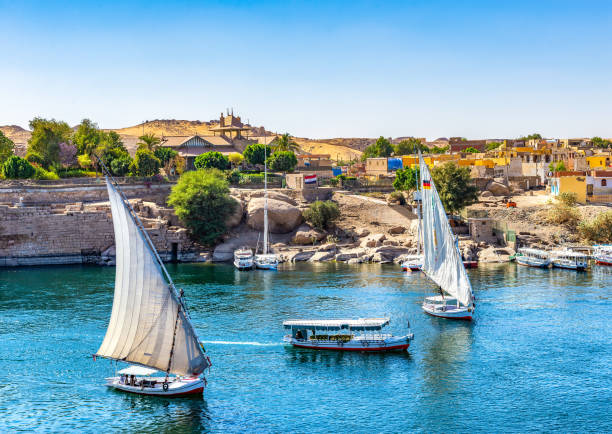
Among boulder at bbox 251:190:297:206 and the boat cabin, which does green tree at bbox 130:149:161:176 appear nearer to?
boulder at bbox 251:190:297:206

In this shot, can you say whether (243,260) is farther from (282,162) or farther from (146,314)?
(146,314)

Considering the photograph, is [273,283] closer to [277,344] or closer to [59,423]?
[277,344]

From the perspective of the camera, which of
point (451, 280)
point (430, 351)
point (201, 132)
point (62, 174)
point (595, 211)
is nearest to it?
point (430, 351)

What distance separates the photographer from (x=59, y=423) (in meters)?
23.7

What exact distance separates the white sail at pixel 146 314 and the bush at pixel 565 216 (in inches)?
1481

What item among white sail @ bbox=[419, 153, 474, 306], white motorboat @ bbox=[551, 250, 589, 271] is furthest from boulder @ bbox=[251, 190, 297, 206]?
white sail @ bbox=[419, 153, 474, 306]

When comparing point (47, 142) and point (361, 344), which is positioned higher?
point (47, 142)

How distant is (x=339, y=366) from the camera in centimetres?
2919

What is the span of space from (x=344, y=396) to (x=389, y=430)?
303cm

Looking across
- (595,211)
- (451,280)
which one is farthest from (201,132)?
(451,280)

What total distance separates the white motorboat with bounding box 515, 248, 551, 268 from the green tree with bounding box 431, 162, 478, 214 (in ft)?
23.7

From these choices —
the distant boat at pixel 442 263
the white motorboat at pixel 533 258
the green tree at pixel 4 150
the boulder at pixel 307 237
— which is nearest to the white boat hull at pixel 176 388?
the distant boat at pixel 442 263

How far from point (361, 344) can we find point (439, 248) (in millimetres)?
8817

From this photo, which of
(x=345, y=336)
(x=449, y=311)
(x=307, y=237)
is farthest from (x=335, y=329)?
(x=307, y=237)
